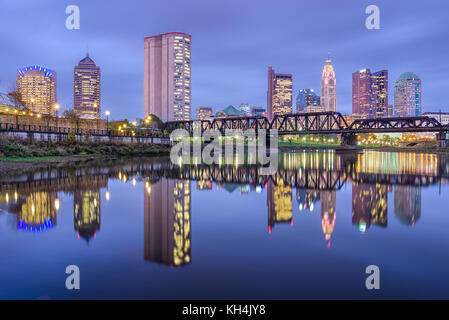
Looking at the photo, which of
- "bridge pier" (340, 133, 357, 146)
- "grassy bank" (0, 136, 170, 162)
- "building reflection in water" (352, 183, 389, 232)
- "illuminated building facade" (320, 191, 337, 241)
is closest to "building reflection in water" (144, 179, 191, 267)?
"illuminated building facade" (320, 191, 337, 241)

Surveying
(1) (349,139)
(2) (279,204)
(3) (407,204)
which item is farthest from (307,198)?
(1) (349,139)

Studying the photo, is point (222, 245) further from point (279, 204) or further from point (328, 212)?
point (279, 204)

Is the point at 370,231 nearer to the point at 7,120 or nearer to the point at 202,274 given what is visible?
the point at 202,274

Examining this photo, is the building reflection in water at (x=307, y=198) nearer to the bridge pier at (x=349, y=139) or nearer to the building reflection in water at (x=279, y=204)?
the building reflection in water at (x=279, y=204)

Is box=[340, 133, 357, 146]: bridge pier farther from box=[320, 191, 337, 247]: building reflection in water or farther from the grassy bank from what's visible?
box=[320, 191, 337, 247]: building reflection in water

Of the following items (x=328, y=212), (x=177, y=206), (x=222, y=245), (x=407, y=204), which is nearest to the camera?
(x=222, y=245)

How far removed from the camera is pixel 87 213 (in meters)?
14.3

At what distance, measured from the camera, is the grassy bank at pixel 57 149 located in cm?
4438

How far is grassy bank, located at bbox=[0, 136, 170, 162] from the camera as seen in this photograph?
44.4 metres

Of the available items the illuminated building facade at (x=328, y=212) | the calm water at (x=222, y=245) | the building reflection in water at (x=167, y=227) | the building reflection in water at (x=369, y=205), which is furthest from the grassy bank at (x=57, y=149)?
the building reflection in water at (x=369, y=205)

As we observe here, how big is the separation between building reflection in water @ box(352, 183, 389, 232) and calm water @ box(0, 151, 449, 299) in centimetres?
8

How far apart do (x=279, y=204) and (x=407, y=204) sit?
23.1 feet
